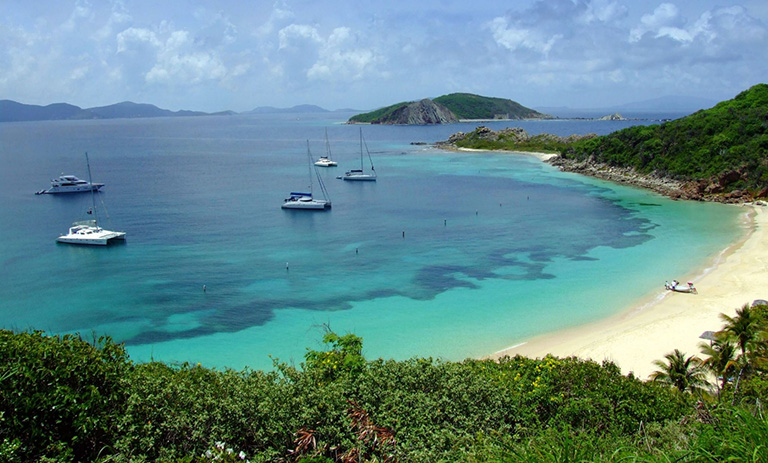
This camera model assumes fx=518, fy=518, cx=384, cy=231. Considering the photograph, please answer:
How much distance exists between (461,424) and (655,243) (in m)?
42.1

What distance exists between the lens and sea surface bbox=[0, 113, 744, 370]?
3091 cm

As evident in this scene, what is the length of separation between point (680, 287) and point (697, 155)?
48.1 meters

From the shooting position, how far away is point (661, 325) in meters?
30.2

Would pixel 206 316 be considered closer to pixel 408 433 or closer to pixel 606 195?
pixel 408 433

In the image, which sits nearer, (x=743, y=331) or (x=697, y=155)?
(x=743, y=331)

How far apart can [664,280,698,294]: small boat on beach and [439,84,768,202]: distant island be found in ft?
123

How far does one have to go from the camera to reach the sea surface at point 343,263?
3091 centimetres

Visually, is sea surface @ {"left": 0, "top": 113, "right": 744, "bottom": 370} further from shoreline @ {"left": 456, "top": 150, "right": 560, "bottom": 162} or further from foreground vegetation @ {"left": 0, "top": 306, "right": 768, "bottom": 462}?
shoreline @ {"left": 456, "top": 150, "right": 560, "bottom": 162}

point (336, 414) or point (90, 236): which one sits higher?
point (336, 414)

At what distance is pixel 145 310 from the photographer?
3375 centimetres

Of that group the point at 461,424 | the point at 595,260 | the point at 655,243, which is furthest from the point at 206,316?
the point at 655,243

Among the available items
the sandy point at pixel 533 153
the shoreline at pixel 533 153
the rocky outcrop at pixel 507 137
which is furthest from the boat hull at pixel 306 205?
the rocky outcrop at pixel 507 137

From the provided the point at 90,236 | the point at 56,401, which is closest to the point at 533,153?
the point at 90,236

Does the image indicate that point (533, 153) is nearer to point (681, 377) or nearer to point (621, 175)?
point (621, 175)
